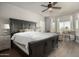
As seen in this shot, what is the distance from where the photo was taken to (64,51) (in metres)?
1.46

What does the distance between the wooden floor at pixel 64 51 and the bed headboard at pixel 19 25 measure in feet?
1.33

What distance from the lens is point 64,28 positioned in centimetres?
151

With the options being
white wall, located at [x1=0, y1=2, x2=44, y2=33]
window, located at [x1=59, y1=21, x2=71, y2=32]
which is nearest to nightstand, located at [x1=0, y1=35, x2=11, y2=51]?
white wall, located at [x1=0, y1=2, x2=44, y2=33]

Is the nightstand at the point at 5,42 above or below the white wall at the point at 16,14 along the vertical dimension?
below

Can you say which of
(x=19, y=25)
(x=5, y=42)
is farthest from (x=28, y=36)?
(x=5, y=42)

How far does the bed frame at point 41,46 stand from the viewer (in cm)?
136

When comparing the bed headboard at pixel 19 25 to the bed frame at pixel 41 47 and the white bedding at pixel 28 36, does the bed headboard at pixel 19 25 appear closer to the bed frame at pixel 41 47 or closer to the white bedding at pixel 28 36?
the white bedding at pixel 28 36

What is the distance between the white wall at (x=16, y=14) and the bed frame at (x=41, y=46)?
13 centimetres

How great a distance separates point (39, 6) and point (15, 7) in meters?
0.48

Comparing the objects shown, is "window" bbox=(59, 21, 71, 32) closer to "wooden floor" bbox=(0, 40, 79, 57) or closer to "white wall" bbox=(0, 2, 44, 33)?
"wooden floor" bbox=(0, 40, 79, 57)

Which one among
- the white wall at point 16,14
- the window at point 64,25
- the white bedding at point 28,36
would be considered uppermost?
the white wall at point 16,14

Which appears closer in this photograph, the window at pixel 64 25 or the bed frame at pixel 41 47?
the bed frame at pixel 41 47

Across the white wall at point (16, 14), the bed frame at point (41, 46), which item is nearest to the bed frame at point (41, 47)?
the bed frame at point (41, 46)

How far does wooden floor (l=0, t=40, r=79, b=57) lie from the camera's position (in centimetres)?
143
